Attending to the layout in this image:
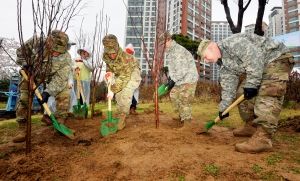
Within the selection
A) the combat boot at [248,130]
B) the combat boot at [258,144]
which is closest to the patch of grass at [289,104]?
the combat boot at [248,130]

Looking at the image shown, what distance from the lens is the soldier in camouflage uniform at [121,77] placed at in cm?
309

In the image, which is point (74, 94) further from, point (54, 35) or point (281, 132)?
point (281, 132)

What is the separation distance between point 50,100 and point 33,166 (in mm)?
3481

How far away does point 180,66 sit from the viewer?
334cm

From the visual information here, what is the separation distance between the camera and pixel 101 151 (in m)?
2.22

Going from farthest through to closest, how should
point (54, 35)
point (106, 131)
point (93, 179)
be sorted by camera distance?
point (54, 35)
point (106, 131)
point (93, 179)

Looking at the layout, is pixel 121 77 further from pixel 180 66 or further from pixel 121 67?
pixel 180 66

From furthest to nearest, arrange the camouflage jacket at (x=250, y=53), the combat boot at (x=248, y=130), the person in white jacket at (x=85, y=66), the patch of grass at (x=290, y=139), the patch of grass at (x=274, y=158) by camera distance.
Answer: the person in white jacket at (x=85, y=66), the combat boot at (x=248, y=130), the patch of grass at (x=290, y=139), the camouflage jacket at (x=250, y=53), the patch of grass at (x=274, y=158)

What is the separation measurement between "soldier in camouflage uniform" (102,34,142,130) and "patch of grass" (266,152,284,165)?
6.95ft

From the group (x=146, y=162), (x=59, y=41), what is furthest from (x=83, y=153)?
(x=59, y=41)

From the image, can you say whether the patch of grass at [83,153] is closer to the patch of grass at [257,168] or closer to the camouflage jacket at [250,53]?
the patch of grass at [257,168]

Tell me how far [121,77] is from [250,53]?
6.55 feet

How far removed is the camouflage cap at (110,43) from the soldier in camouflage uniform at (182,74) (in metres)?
0.85

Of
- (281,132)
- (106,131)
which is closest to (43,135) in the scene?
(106,131)
